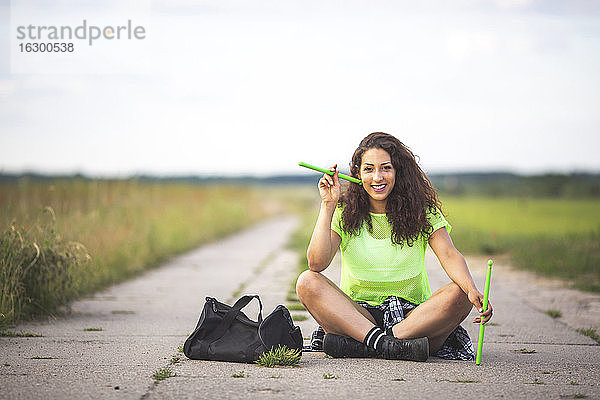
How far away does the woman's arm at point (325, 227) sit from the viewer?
5.29 metres

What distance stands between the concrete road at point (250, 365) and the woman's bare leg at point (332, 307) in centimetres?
23

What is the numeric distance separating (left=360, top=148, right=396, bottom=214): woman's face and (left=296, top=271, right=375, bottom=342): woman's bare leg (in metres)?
0.69

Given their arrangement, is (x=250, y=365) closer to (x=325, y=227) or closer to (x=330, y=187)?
(x=325, y=227)

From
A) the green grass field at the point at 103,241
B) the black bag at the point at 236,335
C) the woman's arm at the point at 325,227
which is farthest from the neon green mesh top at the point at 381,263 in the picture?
the black bag at the point at 236,335

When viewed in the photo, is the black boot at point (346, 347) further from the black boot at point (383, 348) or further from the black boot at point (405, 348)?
the black boot at point (405, 348)

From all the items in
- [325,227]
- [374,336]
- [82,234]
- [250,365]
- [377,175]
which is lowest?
[250,365]

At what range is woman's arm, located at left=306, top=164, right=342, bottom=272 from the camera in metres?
5.29

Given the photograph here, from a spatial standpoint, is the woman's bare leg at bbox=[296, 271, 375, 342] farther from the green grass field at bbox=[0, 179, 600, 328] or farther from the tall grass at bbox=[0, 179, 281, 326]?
the tall grass at bbox=[0, 179, 281, 326]

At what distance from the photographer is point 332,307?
5266mm

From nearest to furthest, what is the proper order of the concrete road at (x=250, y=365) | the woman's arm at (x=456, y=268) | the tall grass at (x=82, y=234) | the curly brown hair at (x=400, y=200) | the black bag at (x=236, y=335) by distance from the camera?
the concrete road at (x=250, y=365)
the woman's arm at (x=456, y=268)
the black bag at (x=236, y=335)
the curly brown hair at (x=400, y=200)
the tall grass at (x=82, y=234)

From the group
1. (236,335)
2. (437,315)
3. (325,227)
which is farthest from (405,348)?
(236,335)

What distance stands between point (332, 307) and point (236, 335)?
2.17 feet

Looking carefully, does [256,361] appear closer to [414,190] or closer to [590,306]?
[414,190]

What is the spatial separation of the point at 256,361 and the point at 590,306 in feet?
16.8
